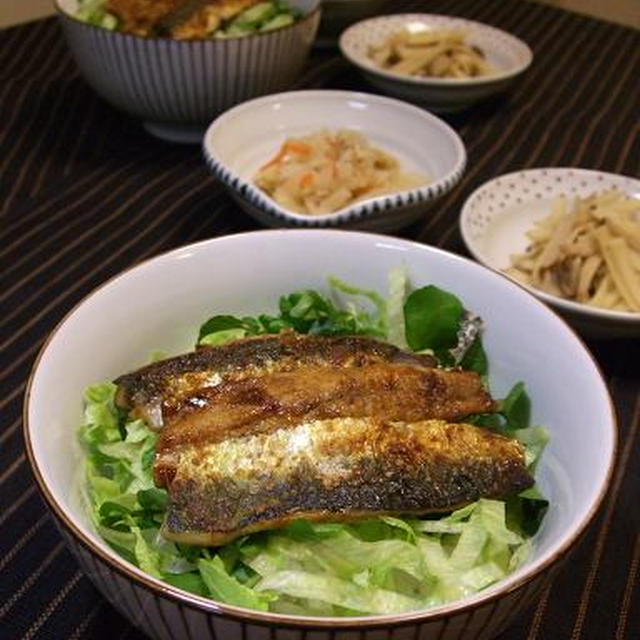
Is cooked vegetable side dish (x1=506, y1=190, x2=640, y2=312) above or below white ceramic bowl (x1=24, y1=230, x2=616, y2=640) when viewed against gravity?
below

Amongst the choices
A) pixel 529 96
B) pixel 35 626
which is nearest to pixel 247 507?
pixel 35 626

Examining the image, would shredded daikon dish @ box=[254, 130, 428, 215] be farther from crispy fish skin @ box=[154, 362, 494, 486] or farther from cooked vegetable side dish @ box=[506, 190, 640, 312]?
crispy fish skin @ box=[154, 362, 494, 486]

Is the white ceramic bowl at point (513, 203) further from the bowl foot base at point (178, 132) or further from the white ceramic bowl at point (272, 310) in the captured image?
the bowl foot base at point (178, 132)

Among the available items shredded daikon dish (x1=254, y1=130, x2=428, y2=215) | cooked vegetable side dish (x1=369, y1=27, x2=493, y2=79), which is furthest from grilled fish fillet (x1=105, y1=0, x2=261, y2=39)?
cooked vegetable side dish (x1=369, y1=27, x2=493, y2=79)

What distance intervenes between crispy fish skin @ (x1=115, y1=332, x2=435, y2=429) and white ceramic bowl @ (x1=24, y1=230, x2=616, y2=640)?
0.20ft

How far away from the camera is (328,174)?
1455mm

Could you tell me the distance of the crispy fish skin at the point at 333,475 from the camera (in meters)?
0.74

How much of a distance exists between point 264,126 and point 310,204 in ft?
0.95

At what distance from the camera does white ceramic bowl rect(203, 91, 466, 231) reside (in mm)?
1304

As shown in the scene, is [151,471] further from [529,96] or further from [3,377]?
[529,96]

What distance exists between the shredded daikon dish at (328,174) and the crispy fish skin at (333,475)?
64 cm

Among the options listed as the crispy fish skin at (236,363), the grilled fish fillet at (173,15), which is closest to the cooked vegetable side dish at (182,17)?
the grilled fish fillet at (173,15)

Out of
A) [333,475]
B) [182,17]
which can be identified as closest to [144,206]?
[182,17]

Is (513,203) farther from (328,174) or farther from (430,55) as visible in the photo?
(430,55)
